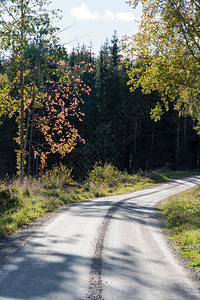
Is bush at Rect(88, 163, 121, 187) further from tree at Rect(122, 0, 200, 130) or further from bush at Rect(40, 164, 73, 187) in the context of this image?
tree at Rect(122, 0, 200, 130)

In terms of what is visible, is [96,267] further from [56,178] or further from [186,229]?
[56,178]

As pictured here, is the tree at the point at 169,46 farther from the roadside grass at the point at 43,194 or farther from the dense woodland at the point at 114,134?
the dense woodland at the point at 114,134

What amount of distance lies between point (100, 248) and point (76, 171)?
3075cm

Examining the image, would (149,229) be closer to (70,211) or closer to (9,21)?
(70,211)

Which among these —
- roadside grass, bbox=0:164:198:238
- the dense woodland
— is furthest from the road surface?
the dense woodland

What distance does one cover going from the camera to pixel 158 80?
46.8 ft

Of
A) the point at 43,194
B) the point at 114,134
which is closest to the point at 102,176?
the point at 43,194

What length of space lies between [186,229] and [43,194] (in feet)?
25.8

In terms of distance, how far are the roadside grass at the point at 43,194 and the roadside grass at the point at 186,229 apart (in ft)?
15.9

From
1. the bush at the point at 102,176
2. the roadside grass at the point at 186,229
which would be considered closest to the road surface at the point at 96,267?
the roadside grass at the point at 186,229

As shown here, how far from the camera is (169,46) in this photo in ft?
46.4

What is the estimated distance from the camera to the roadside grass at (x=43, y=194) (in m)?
10.1

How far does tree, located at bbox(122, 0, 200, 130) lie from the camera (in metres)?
13.3

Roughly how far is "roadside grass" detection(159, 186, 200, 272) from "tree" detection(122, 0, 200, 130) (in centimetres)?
545
